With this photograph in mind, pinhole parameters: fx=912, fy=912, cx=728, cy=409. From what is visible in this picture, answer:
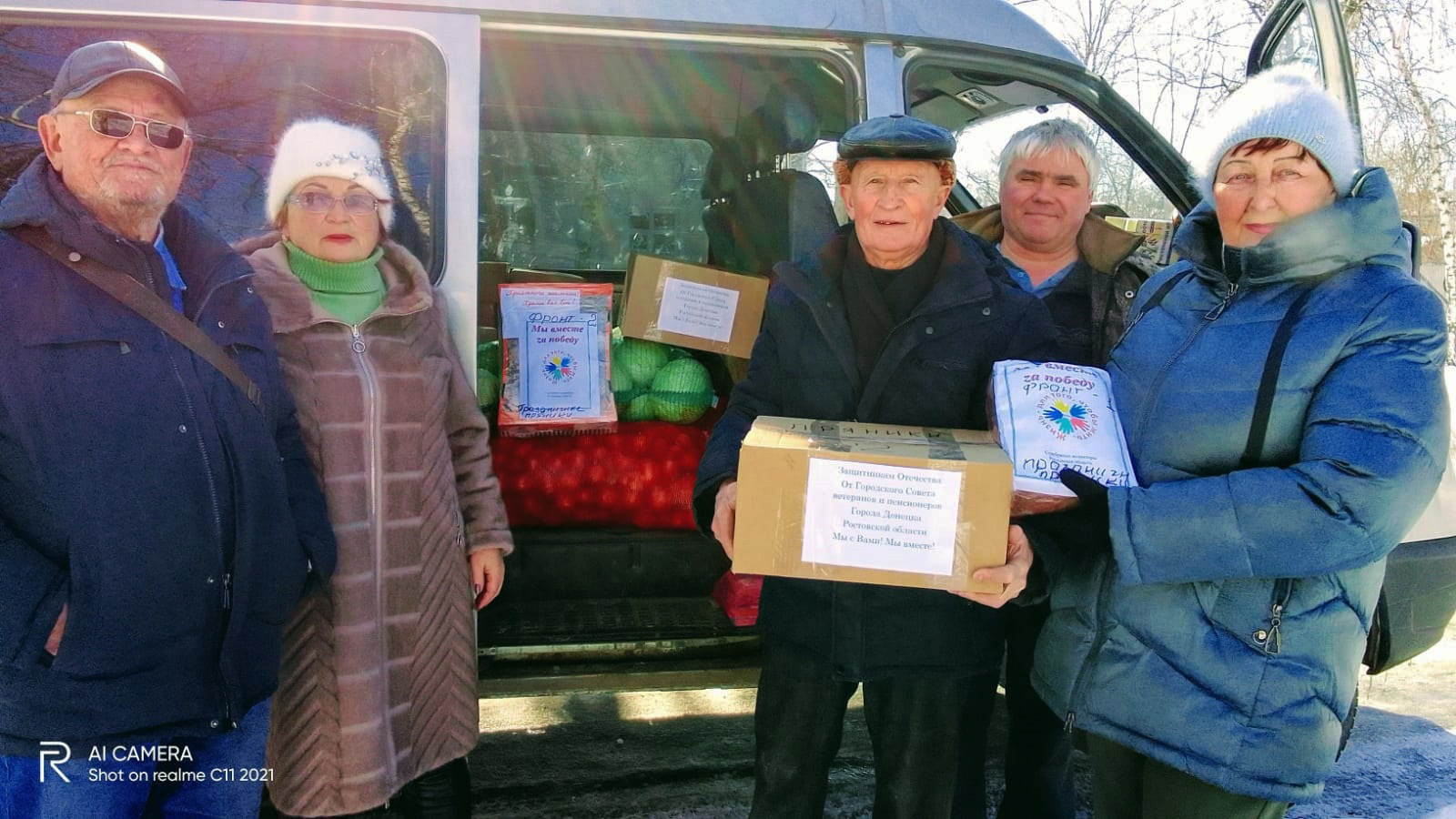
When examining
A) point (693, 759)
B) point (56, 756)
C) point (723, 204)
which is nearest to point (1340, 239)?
point (56, 756)

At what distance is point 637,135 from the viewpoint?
4.07 meters

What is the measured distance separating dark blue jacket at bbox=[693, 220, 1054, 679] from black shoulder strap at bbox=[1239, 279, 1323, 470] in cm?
44

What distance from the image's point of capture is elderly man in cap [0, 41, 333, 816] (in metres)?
1.41

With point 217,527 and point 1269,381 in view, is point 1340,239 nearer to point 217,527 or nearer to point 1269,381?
point 1269,381

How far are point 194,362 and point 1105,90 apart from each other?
8.51 ft

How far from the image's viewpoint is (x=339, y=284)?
6.31 ft

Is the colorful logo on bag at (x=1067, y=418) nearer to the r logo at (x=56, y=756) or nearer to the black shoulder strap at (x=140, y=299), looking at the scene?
the black shoulder strap at (x=140, y=299)

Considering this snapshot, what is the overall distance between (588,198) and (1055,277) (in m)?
2.29

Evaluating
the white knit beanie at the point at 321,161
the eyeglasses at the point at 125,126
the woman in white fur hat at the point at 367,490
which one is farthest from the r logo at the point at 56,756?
the white knit beanie at the point at 321,161

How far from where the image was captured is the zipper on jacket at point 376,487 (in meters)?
1.89

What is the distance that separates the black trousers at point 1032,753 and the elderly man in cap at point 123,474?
166 cm

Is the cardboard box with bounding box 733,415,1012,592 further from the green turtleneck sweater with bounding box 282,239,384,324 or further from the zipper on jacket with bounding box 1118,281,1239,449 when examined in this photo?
the green turtleneck sweater with bounding box 282,239,384,324

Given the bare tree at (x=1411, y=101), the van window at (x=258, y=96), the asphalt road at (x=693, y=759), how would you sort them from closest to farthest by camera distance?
the van window at (x=258, y=96) → the asphalt road at (x=693, y=759) → the bare tree at (x=1411, y=101)

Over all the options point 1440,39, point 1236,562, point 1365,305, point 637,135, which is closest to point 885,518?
point 1236,562
